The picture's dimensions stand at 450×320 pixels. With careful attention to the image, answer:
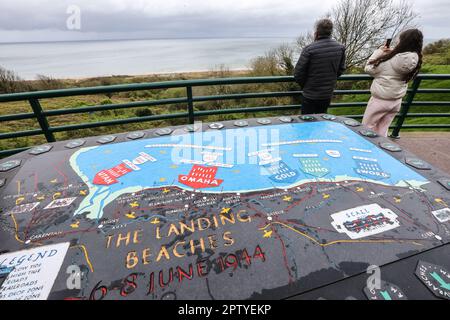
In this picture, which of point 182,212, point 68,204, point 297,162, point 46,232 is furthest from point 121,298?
point 297,162

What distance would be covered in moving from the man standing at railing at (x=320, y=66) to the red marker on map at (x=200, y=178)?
2.20 m

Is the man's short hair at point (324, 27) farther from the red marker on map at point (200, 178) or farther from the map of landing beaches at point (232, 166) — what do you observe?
the red marker on map at point (200, 178)

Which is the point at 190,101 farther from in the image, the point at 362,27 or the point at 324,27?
the point at 362,27

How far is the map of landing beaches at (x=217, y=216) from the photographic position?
2.81ft

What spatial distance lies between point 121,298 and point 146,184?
2.14ft

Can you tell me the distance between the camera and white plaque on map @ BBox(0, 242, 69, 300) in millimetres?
818

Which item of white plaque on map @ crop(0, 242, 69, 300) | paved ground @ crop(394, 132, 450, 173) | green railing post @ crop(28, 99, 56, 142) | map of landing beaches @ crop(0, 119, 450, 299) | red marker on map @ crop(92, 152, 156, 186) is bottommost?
paved ground @ crop(394, 132, 450, 173)

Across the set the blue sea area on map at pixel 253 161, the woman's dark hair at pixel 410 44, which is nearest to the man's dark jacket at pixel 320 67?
the woman's dark hair at pixel 410 44

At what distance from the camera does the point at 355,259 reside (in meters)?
0.90

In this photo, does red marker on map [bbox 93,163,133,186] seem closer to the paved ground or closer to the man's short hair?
the man's short hair

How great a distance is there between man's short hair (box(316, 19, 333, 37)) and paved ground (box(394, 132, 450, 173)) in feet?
7.03

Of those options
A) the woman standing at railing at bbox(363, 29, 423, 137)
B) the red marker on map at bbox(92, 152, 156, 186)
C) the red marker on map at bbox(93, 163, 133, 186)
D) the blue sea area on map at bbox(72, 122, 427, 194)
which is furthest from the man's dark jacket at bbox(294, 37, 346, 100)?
the red marker on map at bbox(93, 163, 133, 186)

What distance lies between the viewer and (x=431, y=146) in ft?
11.3
